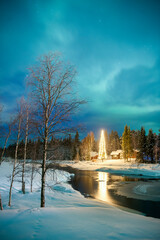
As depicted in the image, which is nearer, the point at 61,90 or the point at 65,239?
the point at 65,239

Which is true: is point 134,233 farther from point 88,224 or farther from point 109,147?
Result: point 109,147

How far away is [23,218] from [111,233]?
3.08 metres

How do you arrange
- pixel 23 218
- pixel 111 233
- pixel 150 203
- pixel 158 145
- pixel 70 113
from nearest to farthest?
pixel 111 233 → pixel 23 218 → pixel 70 113 → pixel 150 203 → pixel 158 145

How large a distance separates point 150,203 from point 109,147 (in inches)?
3332

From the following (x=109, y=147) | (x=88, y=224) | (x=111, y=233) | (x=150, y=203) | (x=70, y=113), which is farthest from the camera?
(x=109, y=147)

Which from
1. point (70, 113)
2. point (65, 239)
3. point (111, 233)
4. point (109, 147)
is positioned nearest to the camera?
point (65, 239)

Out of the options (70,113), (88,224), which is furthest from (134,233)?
(70,113)

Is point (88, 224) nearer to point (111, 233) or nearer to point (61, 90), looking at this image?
point (111, 233)

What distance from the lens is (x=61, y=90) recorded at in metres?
7.29

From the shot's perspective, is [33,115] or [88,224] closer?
[88,224]

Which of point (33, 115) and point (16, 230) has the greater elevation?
point (33, 115)

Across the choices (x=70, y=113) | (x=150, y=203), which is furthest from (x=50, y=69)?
(x=150, y=203)

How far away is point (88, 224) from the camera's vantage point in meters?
4.42

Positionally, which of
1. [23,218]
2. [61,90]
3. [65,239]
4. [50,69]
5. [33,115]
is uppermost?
[50,69]
